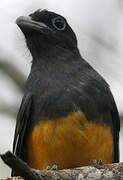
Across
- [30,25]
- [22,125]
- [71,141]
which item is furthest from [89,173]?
[30,25]

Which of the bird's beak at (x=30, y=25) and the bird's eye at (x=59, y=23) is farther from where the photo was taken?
the bird's eye at (x=59, y=23)

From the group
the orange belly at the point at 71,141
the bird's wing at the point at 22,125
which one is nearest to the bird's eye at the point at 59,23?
the bird's wing at the point at 22,125

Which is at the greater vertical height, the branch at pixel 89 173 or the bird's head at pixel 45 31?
the bird's head at pixel 45 31

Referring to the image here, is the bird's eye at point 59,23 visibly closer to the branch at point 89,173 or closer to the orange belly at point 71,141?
the orange belly at point 71,141

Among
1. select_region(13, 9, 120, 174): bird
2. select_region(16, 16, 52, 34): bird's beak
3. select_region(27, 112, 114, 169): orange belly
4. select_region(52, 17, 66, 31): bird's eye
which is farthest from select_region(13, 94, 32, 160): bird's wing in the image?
select_region(52, 17, 66, 31): bird's eye

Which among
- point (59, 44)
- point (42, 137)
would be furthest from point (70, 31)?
point (42, 137)

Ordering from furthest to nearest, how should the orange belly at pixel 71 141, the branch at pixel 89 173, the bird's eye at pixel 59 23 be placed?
the bird's eye at pixel 59 23, the orange belly at pixel 71 141, the branch at pixel 89 173

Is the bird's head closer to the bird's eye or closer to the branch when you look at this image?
the bird's eye

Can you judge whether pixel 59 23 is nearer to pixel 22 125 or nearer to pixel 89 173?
pixel 22 125
